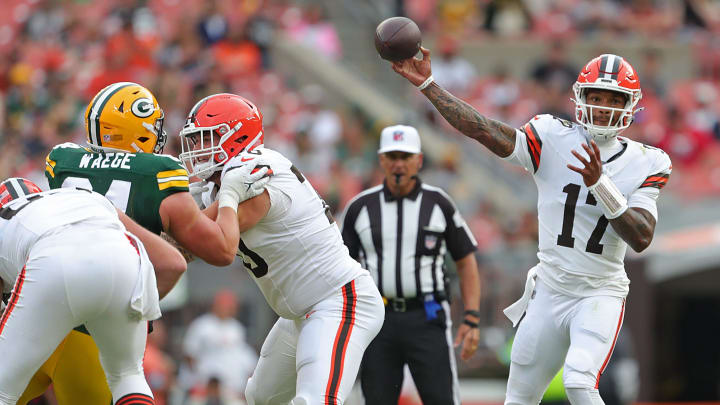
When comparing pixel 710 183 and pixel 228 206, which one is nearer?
pixel 228 206

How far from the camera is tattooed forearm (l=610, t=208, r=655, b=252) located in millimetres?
5527

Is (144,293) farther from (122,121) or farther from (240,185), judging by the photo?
(122,121)

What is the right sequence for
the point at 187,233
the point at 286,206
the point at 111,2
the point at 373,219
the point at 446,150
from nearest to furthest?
1. the point at 187,233
2. the point at 286,206
3. the point at 373,219
4. the point at 446,150
5. the point at 111,2

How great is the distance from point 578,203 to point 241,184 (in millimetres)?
1760

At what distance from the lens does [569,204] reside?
19.4ft

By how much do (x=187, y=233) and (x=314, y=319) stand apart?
2.93 ft

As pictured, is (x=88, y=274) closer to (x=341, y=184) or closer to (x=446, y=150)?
(x=341, y=184)

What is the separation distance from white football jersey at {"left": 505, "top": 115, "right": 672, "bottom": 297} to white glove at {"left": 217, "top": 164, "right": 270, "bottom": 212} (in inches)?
57.0

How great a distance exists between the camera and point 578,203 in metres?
5.89

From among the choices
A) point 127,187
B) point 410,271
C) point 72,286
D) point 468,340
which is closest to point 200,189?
point 127,187

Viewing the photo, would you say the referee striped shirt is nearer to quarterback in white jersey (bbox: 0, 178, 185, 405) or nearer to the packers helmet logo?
the packers helmet logo

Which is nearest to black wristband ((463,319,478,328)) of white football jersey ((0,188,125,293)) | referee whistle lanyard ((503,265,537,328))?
referee whistle lanyard ((503,265,537,328))

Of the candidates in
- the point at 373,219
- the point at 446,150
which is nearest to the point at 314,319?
the point at 373,219

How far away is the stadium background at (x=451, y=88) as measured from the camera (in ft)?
38.4
